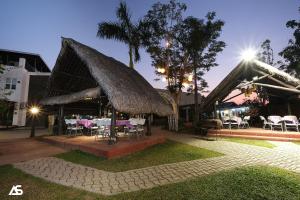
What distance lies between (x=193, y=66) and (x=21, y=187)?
16934mm

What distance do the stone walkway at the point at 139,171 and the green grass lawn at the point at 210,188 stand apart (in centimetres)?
29

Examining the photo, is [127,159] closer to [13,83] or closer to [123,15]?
[123,15]

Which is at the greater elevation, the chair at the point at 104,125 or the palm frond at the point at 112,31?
the palm frond at the point at 112,31

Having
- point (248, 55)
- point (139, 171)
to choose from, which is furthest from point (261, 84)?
point (139, 171)

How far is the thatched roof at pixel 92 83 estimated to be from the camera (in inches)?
328

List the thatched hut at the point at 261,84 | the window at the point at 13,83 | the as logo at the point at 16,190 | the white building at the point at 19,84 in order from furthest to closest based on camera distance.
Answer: the window at the point at 13,83
the white building at the point at 19,84
the thatched hut at the point at 261,84
the as logo at the point at 16,190

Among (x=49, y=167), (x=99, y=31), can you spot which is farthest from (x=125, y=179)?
(x=99, y=31)

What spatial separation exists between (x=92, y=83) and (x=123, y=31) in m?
6.80

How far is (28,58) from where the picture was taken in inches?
1059

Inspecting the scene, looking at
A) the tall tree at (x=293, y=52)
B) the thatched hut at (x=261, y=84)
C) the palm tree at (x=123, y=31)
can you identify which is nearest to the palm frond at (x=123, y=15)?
the palm tree at (x=123, y=31)

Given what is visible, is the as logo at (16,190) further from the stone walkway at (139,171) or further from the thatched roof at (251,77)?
the thatched roof at (251,77)

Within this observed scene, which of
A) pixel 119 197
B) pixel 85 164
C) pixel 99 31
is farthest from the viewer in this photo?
pixel 99 31

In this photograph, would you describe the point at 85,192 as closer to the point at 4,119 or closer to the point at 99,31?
the point at 99,31

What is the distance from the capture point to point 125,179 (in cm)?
470
